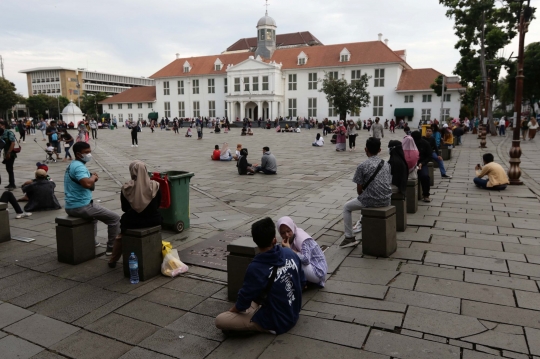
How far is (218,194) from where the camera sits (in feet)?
34.3

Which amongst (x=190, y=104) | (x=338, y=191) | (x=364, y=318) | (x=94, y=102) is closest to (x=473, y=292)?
(x=364, y=318)

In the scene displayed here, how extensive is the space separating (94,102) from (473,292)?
96027 millimetres

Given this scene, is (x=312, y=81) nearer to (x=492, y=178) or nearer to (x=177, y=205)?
(x=492, y=178)

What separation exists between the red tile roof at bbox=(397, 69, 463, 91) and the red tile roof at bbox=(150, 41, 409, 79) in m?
2.30

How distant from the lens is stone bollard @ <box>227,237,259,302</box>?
4.14 meters

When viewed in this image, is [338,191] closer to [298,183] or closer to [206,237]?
[298,183]

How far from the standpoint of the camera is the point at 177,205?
6777mm

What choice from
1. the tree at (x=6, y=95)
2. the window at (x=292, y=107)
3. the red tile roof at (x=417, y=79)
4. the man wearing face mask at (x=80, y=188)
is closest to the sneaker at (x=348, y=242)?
the man wearing face mask at (x=80, y=188)

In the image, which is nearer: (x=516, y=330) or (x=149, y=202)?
(x=516, y=330)

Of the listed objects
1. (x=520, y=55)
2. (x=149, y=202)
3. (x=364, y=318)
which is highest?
(x=520, y=55)

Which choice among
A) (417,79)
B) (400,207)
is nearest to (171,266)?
(400,207)

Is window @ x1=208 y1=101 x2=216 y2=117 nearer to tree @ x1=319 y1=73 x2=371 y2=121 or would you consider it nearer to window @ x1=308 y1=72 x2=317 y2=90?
window @ x1=308 y1=72 x2=317 y2=90

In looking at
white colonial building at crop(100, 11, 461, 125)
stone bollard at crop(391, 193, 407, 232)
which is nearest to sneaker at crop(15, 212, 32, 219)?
stone bollard at crop(391, 193, 407, 232)

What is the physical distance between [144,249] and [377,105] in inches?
2154
